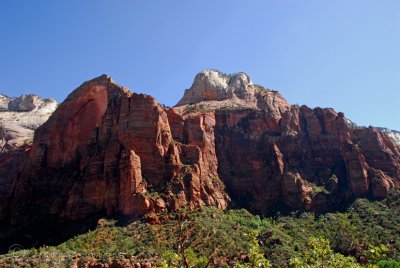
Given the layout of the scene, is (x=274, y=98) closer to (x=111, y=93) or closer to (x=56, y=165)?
(x=111, y=93)

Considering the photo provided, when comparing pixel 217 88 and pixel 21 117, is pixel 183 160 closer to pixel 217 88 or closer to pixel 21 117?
pixel 217 88

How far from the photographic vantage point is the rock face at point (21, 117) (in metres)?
139

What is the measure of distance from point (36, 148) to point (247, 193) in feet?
150

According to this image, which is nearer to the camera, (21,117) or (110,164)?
(110,164)

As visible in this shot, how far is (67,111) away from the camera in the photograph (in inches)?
4082

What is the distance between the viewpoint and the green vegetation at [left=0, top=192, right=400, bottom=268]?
6388cm

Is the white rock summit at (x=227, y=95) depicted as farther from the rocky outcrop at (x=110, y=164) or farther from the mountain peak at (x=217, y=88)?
the rocky outcrop at (x=110, y=164)

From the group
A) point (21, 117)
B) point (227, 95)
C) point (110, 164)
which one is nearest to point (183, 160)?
point (110, 164)

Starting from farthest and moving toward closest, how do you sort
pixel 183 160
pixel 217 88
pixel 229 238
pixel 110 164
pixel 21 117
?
pixel 21 117, pixel 217 88, pixel 183 160, pixel 110 164, pixel 229 238

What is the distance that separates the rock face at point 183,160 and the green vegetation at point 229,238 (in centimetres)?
421

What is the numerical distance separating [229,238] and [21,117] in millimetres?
109174

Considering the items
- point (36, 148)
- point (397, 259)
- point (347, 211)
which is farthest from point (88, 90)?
point (397, 259)

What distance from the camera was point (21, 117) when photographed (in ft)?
523

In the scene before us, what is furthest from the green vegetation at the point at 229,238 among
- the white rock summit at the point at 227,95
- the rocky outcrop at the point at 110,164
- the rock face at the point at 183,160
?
the white rock summit at the point at 227,95
